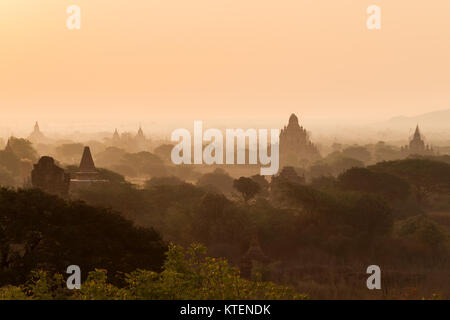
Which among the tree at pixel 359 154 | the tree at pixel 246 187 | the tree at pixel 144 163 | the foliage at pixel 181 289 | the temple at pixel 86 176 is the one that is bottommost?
the foliage at pixel 181 289

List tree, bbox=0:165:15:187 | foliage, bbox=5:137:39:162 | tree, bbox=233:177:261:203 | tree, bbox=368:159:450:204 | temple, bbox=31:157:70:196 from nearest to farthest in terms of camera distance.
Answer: temple, bbox=31:157:70:196
tree, bbox=233:177:261:203
tree, bbox=368:159:450:204
tree, bbox=0:165:15:187
foliage, bbox=5:137:39:162

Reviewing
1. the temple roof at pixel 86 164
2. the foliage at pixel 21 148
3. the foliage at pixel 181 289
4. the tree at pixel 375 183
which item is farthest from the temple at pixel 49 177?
the foliage at pixel 21 148

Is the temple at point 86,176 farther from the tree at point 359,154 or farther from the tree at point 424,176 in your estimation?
the tree at point 359,154

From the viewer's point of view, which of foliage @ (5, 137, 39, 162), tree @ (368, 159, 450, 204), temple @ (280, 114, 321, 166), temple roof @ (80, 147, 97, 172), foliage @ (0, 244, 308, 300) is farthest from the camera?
temple @ (280, 114, 321, 166)

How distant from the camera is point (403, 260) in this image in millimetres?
48250

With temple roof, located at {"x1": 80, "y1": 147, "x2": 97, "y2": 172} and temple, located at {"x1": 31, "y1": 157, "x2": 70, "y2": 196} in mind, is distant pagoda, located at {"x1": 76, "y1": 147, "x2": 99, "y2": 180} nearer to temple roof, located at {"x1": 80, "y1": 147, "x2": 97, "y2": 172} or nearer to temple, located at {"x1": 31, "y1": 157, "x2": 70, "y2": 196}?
temple roof, located at {"x1": 80, "y1": 147, "x2": 97, "y2": 172}

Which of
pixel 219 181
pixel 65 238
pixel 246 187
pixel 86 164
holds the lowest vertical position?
pixel 65 238

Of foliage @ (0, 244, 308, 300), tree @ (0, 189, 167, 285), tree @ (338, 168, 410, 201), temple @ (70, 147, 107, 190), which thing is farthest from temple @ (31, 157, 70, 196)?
foliage @ (0, 244, 308, 300)

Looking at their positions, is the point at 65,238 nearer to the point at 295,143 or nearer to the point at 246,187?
the point at 246,187

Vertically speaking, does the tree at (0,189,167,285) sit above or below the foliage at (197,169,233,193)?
below

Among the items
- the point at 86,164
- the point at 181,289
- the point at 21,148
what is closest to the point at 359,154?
the point at 21,148

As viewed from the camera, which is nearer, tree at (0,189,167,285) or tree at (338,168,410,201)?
tree at (0,189,167,285)

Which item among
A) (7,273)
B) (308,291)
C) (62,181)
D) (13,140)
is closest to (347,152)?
(13,140)
